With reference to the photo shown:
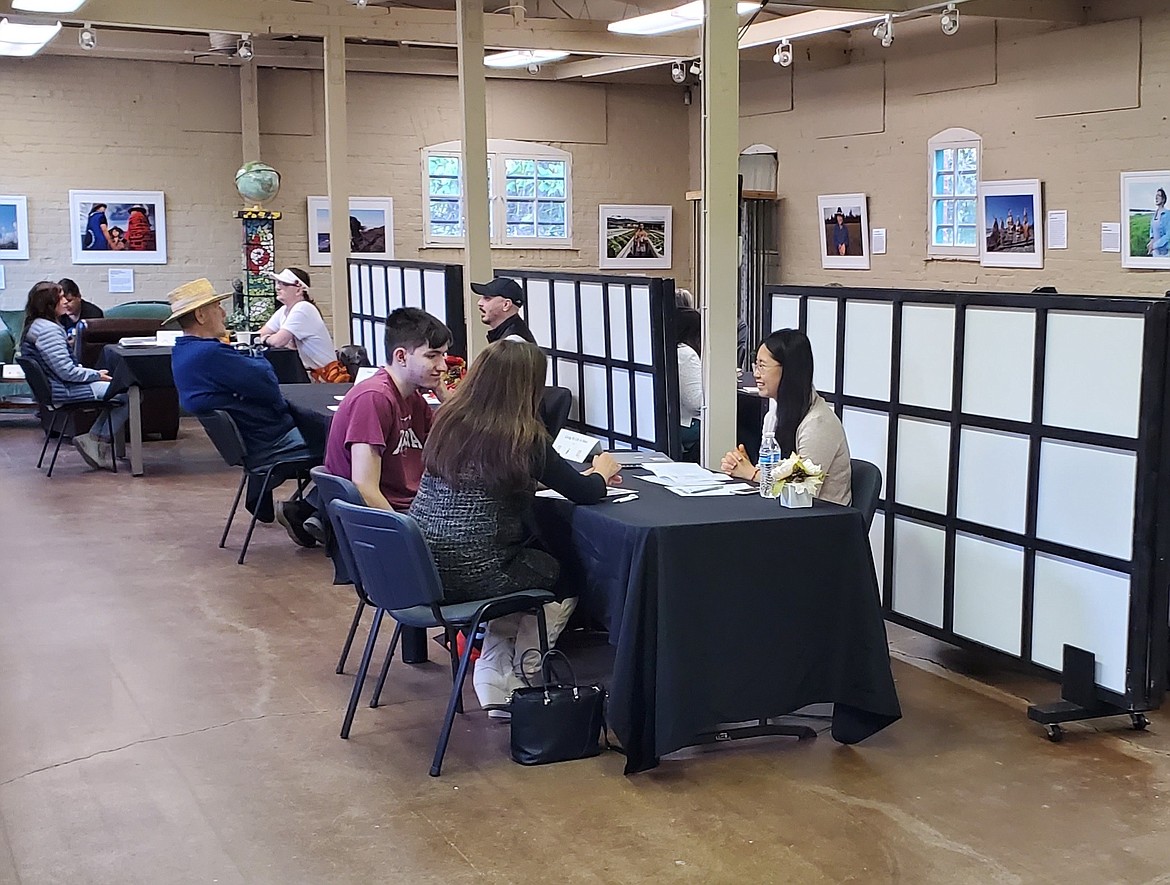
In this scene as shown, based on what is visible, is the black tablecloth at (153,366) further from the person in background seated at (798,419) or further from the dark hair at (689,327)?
the person in background seated at (798,419)

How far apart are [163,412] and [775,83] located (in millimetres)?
6141

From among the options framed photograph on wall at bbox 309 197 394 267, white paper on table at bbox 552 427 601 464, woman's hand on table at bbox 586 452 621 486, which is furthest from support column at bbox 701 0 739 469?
framed photograph on wall at bbox 309 197 394 267

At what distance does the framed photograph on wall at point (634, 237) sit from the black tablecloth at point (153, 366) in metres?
5.53

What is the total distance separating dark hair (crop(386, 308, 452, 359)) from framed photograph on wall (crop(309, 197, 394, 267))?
821 cm

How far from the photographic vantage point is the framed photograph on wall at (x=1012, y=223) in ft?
31.2

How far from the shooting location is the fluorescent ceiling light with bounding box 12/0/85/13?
728cm

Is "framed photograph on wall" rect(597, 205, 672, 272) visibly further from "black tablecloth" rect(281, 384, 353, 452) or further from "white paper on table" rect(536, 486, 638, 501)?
"white paper on table" rect(536, 486, 638, 501)

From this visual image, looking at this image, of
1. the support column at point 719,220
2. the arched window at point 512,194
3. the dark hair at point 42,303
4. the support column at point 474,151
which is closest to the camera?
the support column at point 719,220

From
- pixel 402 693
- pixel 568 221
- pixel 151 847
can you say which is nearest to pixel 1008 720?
pixel 402 693

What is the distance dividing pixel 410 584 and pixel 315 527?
112 inches

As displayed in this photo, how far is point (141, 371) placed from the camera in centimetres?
866

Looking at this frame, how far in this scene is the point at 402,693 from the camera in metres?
4.57

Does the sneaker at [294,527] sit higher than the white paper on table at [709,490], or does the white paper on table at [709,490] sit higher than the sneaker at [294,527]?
the white paper on table at [709,490]

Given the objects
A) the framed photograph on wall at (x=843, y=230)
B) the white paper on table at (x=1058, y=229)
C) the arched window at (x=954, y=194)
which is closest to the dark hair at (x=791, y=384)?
the white paper on table at (x=1058, y=229)
